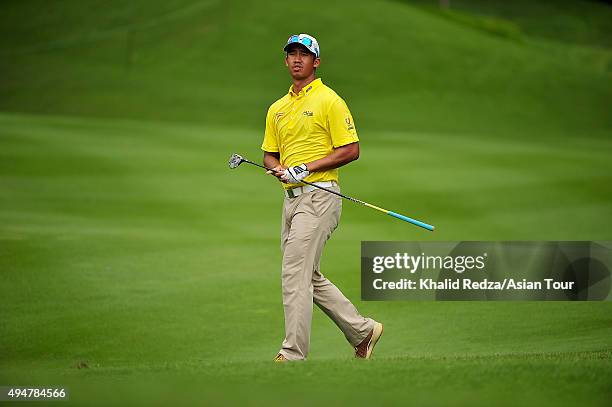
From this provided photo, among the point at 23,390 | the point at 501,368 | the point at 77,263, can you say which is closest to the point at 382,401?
the point at 501,368

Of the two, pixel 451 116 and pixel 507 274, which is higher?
pixel 451 116

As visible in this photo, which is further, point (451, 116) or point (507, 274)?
point (451, 116)

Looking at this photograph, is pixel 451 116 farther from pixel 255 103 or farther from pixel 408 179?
pixel 408 179

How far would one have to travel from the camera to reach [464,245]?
444 inches

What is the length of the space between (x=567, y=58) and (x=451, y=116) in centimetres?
1156

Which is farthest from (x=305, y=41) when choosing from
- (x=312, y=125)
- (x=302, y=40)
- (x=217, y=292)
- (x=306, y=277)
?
(x=217, y=292)

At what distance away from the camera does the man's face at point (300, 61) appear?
26.9 feet

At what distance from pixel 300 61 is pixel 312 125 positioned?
44 cm

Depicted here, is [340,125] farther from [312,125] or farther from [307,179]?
[307,179]

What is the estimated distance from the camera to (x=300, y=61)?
323 inches

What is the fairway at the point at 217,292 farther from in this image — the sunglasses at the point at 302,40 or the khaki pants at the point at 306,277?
the sunglasses at the point at 302,40

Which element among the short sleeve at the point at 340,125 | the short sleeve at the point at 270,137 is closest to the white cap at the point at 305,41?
the short sleeve at the point at 340,125

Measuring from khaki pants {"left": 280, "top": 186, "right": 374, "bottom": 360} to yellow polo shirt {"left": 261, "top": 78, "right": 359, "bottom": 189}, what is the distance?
0.19 metres

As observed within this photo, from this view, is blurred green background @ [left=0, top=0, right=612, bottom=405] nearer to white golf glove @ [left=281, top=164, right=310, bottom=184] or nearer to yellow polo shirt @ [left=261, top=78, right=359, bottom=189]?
white golf glove @ [left=281, top=164, right=310, bottom=184]
